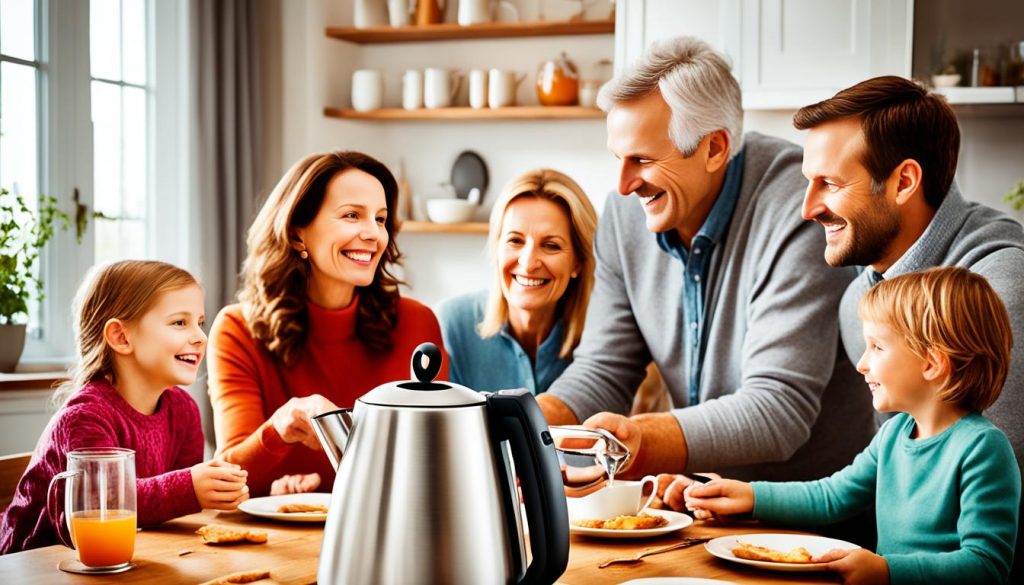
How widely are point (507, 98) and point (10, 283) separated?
2.01 metres

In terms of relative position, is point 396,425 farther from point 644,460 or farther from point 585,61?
point 585,61

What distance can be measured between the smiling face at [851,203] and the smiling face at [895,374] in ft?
0.73

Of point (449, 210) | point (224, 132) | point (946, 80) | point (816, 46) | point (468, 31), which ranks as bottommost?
point (449, 210)

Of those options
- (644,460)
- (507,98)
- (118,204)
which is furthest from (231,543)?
(507,98)

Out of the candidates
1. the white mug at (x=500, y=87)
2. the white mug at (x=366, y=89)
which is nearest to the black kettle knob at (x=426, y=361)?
the white mug at (x=500, y=87)

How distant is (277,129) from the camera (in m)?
4.61

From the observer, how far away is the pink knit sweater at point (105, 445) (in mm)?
1511

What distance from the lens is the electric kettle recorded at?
1.03 meters

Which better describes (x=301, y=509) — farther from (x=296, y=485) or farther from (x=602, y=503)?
(x=602, y=503)

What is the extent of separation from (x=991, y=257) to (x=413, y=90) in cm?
329

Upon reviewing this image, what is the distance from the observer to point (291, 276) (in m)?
2.26

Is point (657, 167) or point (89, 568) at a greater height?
point (657, 167)

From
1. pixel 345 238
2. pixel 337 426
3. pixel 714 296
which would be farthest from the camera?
pixel 345 238

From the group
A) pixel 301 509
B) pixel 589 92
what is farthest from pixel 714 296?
pixel 589 92
